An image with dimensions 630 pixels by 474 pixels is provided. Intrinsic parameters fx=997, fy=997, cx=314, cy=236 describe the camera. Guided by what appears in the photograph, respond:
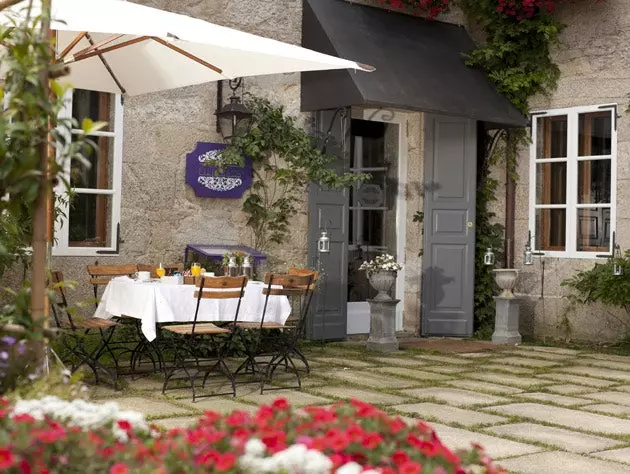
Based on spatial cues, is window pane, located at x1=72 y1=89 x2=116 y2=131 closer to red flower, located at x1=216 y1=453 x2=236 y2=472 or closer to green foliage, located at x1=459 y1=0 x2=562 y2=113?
green foliage, located at x1=459 y1=0 x2=562 y2=113

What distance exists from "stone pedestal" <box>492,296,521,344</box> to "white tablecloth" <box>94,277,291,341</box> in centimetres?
322

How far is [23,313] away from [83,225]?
471 centimetres

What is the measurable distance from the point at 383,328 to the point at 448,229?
1.57 meters

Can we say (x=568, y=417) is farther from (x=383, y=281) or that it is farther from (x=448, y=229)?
(x=448, y=229)

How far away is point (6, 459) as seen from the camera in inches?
73.5

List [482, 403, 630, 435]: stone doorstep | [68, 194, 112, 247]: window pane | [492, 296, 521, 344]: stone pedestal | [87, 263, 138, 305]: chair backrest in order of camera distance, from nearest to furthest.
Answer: [482, 403, 630, 435]: stone doorstep, [87, 263, 138, 305]: chair backrest, [68, 194, 112, 247]: window pane, [492, 296, 521, 344]: stone pedestal

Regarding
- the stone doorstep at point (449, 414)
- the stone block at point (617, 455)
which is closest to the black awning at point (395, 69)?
the stone doorstep at point (449, 414)

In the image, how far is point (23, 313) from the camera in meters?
3.08

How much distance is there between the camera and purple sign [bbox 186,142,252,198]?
8.14 meters

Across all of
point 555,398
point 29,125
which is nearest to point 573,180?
point 555,398

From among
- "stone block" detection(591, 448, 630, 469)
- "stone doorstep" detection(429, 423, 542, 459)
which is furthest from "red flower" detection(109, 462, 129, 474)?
"stone block" detection(591, 448, 630, 469)

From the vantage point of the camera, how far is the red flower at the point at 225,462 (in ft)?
6.34

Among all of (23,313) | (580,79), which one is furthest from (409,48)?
(23,313)

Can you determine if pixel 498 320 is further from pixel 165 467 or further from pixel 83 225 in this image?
pixel 165 467
